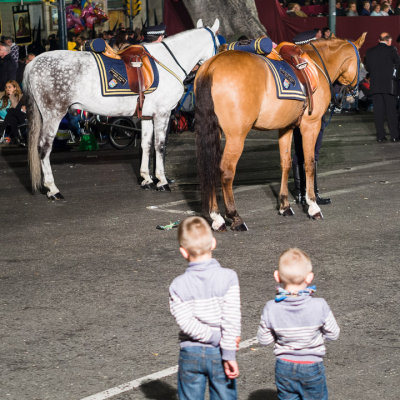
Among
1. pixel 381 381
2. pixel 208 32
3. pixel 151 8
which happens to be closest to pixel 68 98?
pixel 208 32

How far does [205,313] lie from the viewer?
4008mm

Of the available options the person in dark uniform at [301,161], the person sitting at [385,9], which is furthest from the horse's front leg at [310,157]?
the person sitting at [385,9]

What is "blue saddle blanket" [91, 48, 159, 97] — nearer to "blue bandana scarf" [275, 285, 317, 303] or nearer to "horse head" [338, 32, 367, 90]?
"horse head" [338, 32, 367, 90]

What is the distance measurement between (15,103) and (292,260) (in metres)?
15.6

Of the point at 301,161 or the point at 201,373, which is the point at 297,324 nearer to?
the point at 201,373

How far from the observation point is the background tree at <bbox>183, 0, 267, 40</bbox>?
2406cm

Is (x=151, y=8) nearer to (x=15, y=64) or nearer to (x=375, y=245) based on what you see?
(x=15, y=64)

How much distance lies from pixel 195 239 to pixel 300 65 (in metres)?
6.31

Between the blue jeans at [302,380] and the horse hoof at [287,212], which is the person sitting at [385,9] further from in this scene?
the blue jeans at [302,380]

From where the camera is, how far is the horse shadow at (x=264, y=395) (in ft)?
16.1

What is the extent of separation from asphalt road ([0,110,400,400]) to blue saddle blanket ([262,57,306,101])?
1.49 meters

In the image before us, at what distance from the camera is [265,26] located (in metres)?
26.9

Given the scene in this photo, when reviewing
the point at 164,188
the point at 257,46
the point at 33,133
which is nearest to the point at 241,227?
the point at 257,46

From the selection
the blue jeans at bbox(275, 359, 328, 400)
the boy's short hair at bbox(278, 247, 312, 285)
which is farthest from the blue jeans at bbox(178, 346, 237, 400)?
the boy's short hair at bbox(278, 247, 312, 285)
